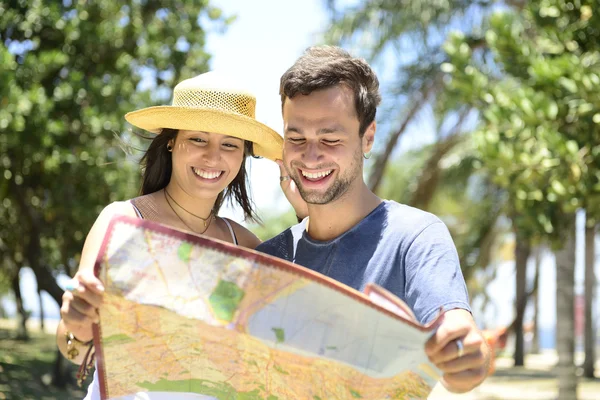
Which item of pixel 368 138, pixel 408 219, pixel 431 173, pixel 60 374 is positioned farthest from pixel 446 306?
pixel 431 173

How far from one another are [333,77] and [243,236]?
0.96 metres

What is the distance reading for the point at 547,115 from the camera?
261 inches

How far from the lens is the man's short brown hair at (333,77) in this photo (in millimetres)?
2369

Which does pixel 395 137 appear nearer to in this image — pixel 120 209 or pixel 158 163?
pixel 158 163

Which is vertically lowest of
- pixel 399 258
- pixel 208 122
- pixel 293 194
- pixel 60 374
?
pixel 60 374

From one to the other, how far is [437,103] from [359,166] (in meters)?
10.7

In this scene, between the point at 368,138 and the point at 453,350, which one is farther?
the point at 368,138

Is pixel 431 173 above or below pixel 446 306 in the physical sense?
above

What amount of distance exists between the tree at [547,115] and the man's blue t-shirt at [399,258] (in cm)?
446

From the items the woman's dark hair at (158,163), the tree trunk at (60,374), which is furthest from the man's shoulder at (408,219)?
the tree trunk at (60,374)

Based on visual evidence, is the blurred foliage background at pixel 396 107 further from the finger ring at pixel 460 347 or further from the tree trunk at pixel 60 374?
the finger ring at pixel 460 347

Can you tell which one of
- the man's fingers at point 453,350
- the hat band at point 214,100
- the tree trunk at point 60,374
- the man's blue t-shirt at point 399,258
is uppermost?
the hat band at point 214,100

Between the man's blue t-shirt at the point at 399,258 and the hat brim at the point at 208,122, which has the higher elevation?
the hat brim at the point at 208,122

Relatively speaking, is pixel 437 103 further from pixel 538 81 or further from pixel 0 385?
pixel 0 385
